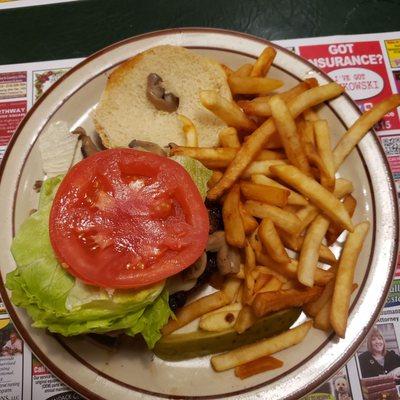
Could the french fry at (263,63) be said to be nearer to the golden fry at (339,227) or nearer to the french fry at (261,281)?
the golden fry at (339,227)

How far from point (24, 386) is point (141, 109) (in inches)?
52.0

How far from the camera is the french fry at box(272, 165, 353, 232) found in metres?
1.81

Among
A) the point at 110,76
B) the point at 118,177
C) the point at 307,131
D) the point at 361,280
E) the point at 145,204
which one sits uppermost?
the point at 110,76

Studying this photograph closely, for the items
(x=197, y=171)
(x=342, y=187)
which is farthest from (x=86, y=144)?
(x=342, y=187)

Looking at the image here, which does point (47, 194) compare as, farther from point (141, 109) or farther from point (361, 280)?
point (361, 280)

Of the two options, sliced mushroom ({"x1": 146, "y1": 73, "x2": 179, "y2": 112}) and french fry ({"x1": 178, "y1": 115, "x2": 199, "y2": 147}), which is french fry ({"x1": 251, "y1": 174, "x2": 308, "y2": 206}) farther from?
sliced mushroom ({"x1": 146, "y1": 73, "x2": 179, "y2": 112})

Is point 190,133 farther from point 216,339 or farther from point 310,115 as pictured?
point 216,339

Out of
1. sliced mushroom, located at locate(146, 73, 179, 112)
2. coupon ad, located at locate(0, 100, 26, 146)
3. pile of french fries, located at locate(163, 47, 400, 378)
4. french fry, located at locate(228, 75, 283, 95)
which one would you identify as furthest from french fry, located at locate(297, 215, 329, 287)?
coupon ad, located at locate(0, 100, 26, 146)

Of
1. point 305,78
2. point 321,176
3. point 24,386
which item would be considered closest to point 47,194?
point 24,386

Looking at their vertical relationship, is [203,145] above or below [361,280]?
above

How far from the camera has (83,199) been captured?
5.17 ft

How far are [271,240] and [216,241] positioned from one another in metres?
0.22

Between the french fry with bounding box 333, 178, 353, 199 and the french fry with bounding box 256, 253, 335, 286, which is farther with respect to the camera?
the french fry with bounding box 333, 178, 353, 199

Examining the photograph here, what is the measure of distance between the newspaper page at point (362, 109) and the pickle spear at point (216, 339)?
357mm
